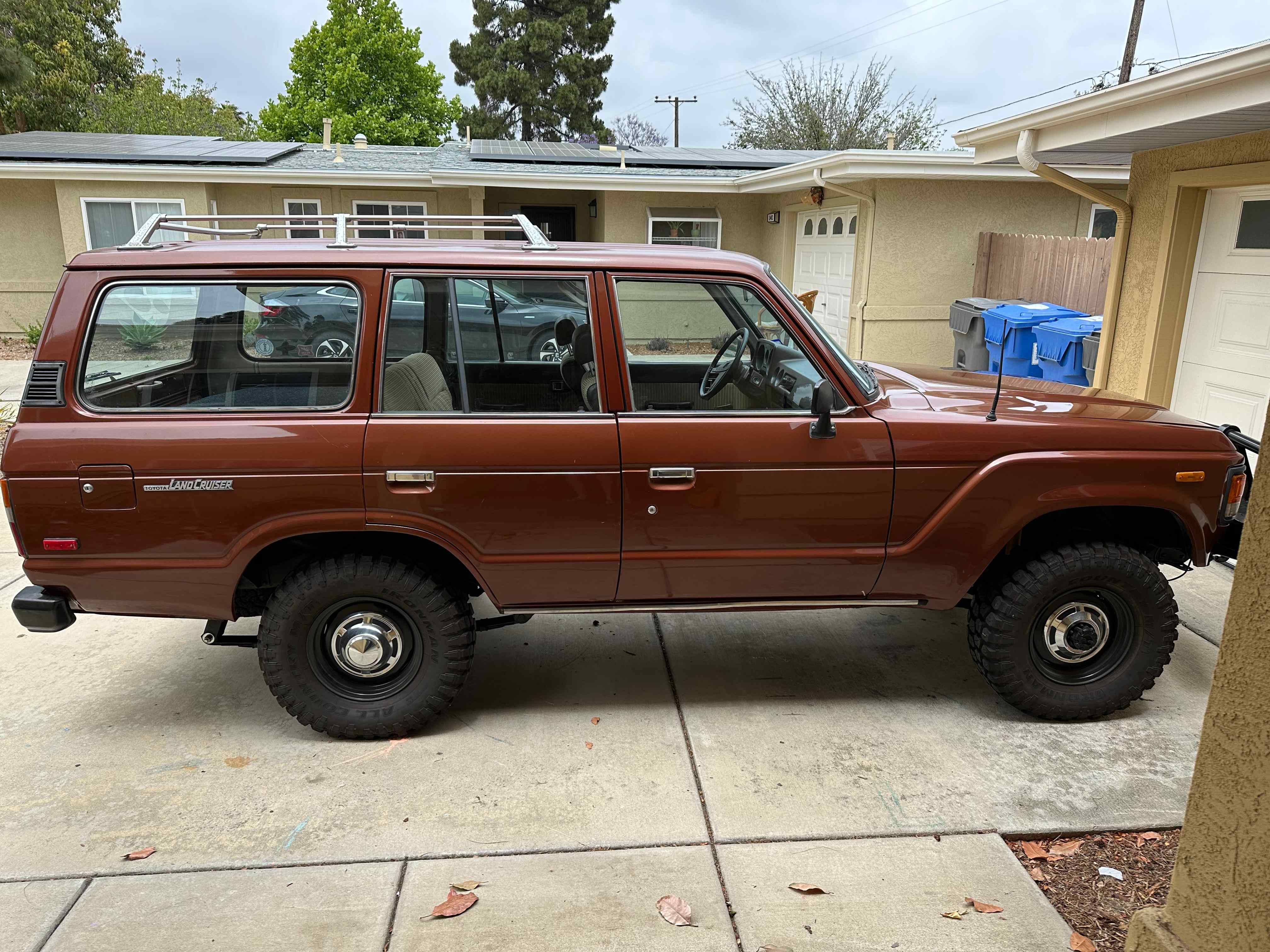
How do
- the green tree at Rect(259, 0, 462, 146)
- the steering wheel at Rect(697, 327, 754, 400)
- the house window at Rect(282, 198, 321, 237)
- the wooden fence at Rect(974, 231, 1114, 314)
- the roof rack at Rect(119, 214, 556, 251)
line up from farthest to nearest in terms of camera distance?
the green tree at Rect(259, 0, 462, 146) < the house window at Rect(282, 198, 321, 237) < the wooden fence at Rect(974, 231, 1114, 314) < the steering wheel at Rect(697, 327, 754, 400) < the roof rack at Rect(119, 214, 556, 251)

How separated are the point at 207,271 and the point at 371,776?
2075 millimetres

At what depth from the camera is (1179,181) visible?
6.96 m

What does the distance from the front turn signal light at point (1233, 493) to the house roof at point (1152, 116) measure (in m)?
2.53

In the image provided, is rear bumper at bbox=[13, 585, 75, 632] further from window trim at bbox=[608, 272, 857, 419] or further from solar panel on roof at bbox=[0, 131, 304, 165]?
solar panel on roof at bbox=[0, 131, 304, 165]

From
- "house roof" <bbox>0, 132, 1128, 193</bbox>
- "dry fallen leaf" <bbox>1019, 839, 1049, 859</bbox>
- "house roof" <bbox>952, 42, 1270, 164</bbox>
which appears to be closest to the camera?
"dry fallen leaf" <bbox>1019, 839, 1049, 859</bbox>

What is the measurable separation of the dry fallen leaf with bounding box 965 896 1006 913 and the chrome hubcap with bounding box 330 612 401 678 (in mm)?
2312

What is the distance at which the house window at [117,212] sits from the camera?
15789mm

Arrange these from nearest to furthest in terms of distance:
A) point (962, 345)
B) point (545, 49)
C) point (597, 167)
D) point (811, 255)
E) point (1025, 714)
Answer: point (1025, 714), point (962, 345), point (811, 255), point (597, 167), point (545, 49)

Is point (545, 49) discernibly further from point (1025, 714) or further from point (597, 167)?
point (1025, 714)

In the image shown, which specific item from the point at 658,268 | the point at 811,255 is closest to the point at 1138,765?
the point at 658,268

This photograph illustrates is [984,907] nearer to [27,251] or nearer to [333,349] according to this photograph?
[333,349]

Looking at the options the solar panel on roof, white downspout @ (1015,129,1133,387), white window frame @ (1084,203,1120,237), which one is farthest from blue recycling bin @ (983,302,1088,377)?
the solar panel on roof

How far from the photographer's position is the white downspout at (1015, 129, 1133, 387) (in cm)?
752

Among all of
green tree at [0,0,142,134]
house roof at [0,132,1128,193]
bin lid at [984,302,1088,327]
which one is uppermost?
green tree at [0,0,142,134]
